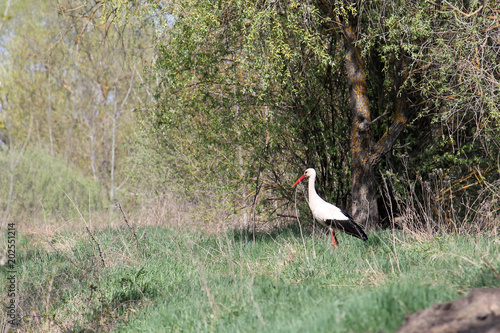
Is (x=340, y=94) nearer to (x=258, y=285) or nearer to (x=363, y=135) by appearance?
(x=363, y=135)

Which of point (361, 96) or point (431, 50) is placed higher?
point (431, 50)

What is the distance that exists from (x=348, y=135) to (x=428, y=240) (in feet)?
12.2

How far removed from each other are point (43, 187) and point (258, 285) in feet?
40.3

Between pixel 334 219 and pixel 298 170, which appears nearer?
pixel 334 219

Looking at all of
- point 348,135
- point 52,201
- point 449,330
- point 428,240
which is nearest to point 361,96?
point 348,135

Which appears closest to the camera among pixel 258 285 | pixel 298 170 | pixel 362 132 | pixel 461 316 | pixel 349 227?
pixel 461 316

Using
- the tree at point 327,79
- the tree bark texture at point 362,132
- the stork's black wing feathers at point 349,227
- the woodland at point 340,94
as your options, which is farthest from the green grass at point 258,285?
the tree at point 327,79

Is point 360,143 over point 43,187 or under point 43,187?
over

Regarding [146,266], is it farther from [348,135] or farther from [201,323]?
[348,135]

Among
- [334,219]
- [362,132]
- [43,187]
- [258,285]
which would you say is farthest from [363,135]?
[43,187]

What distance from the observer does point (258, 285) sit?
4.80 m

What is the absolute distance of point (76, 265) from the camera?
6.47 metres

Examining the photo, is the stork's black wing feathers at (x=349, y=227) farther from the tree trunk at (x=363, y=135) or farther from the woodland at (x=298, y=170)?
the tree trunk at (x=363, y=135)

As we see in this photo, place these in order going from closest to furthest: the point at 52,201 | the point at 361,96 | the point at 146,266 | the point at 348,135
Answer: the point at 146,266 < the point at 361,96 < the point at 348,135 < the point at 52,201
